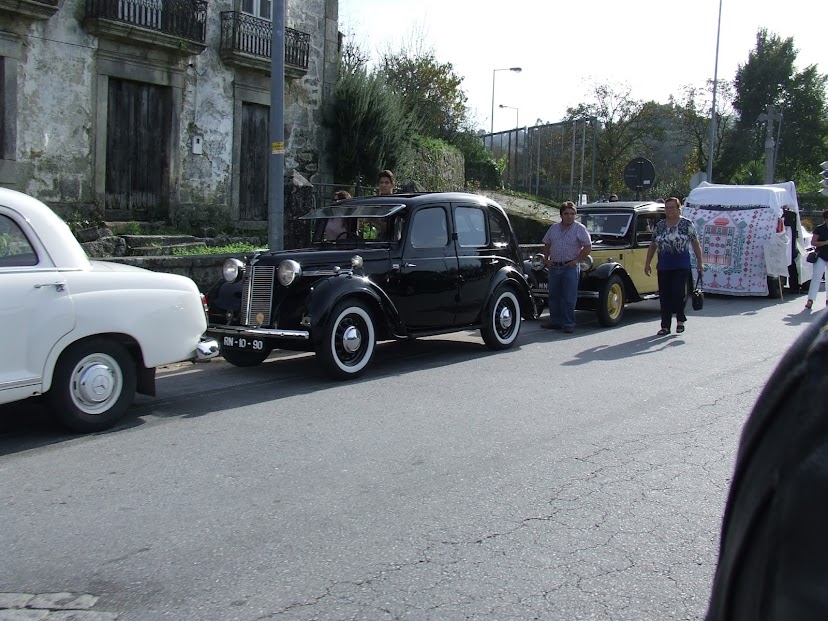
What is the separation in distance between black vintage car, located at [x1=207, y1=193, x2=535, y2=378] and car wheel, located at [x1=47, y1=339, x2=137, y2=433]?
176 centimetres

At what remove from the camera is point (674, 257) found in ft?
36.6

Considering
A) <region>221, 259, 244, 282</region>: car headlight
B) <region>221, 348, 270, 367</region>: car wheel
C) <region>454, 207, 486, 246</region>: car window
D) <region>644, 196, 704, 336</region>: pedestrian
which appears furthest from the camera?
<region>644, 196, 704, 336</region>: pedestrian

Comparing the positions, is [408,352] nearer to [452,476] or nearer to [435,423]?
[435,423]

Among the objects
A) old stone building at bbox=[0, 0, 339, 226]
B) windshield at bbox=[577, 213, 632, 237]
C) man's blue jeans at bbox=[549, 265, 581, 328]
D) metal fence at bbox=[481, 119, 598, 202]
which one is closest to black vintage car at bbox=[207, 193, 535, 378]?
man's blue jeans at bbox=[549, 265, 581, 328]

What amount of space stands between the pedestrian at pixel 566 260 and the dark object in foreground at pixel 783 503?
10.5 m

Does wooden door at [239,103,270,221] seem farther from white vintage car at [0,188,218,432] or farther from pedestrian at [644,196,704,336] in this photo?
white vintage car at [0,188,218,432]

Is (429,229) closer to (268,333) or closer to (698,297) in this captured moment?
(268,333)

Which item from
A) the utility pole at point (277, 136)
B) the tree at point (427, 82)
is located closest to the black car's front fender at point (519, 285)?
the utility pole at point (277, 136)

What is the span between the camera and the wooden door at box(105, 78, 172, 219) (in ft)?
54.7

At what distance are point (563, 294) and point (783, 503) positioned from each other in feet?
35.6

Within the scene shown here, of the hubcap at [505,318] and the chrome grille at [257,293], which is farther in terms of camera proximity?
the hubcap at [505,318]

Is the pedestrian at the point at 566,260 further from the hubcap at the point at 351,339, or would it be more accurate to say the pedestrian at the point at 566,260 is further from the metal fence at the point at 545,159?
the metal fence at the point at 545,159

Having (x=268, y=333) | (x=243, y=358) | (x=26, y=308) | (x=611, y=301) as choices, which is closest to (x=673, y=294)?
(x=611, y=301)

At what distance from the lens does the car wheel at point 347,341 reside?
7.75m
